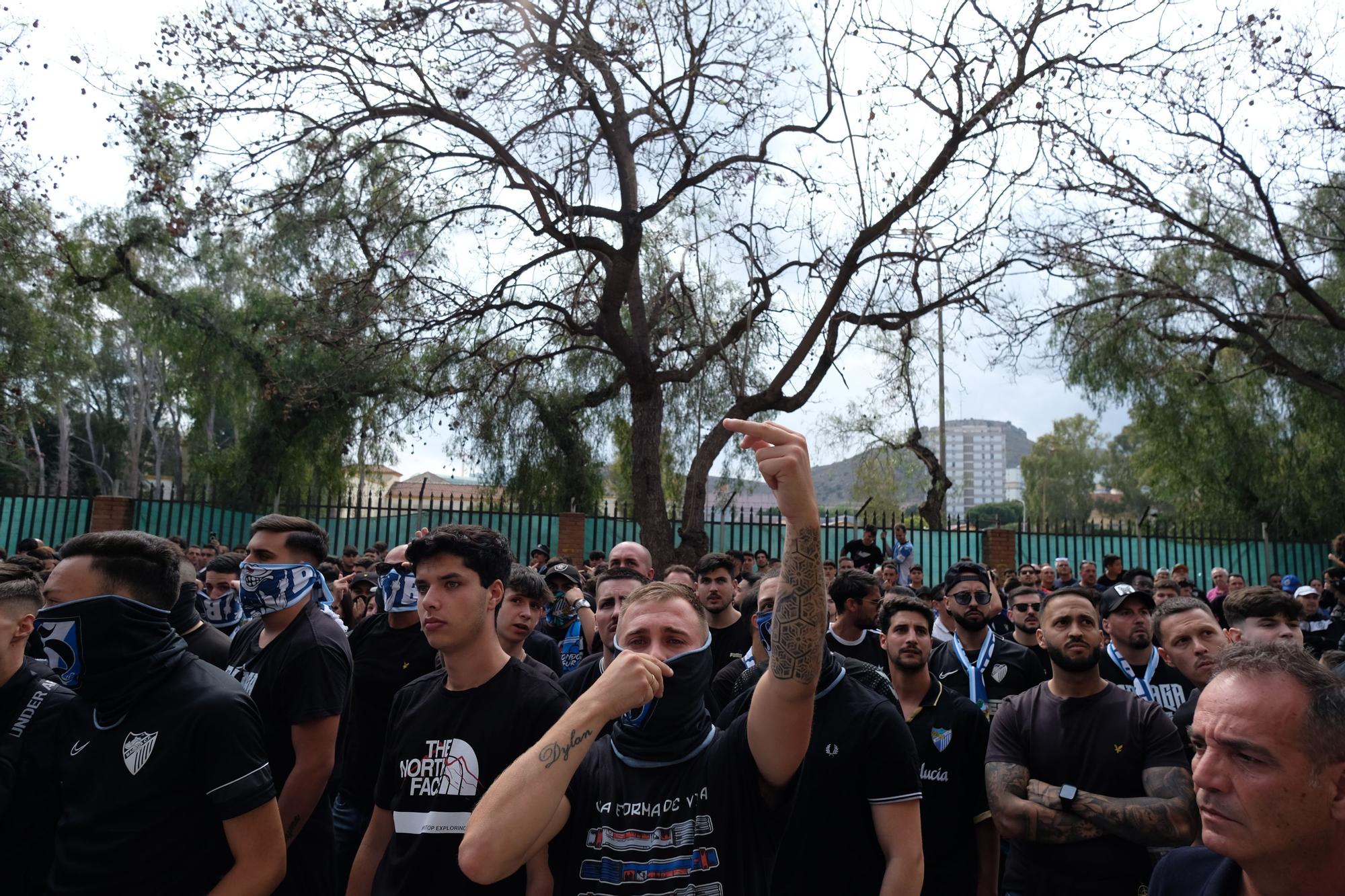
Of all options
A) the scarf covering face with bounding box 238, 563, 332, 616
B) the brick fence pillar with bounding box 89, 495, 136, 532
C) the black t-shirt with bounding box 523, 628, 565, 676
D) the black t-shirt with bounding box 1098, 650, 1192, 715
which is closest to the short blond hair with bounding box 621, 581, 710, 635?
the scarf covering face with bounding box 238, 563, 332, 616

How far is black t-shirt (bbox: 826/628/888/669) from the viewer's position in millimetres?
5500

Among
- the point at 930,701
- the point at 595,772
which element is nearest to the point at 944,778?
the point at 930,701

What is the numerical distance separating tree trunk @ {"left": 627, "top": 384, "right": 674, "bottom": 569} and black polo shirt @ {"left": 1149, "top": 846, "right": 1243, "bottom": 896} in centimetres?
1485

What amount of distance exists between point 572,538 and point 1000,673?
14967 mm

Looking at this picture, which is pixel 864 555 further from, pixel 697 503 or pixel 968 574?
pixel 968 574

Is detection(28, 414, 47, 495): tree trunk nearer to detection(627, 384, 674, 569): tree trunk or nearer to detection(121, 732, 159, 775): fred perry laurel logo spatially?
detection(627, 384, 674, 569): tree trunk

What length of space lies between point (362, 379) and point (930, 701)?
20.1 m

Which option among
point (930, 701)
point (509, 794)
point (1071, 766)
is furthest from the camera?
point (930, 701)

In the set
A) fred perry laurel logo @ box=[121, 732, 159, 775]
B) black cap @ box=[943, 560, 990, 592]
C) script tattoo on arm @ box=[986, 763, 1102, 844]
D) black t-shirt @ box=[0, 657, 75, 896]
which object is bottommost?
script tattoo on arm @ box=[986, 763, 1102, 844]

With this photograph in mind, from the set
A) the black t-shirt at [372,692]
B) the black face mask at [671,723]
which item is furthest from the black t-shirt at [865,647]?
the black face mask at [671,723]

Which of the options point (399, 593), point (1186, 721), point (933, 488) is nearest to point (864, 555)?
point (933, 488)

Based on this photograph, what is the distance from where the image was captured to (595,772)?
110 inches

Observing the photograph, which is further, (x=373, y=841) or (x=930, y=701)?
(x=930, y=701)

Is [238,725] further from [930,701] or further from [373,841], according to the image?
[930,701]
